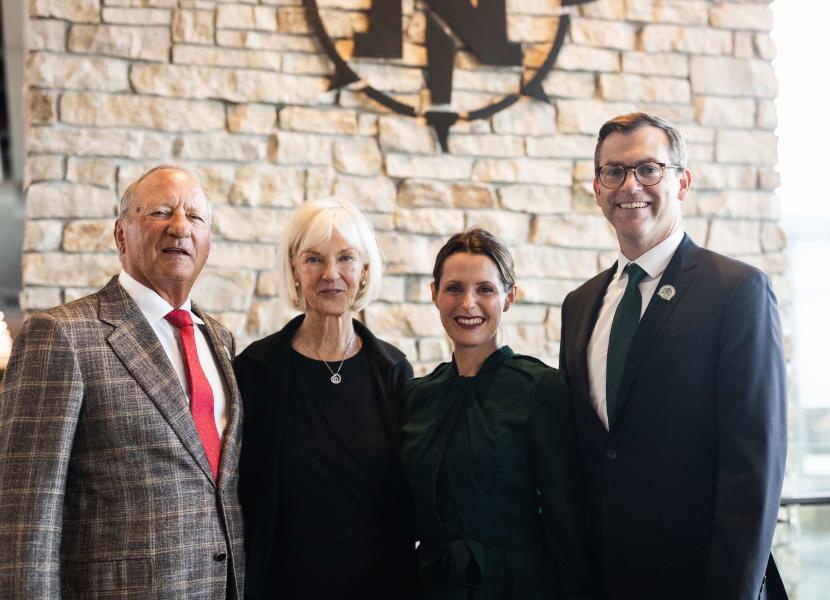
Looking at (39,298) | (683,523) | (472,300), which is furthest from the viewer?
(39,298)

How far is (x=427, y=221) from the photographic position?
3252mm

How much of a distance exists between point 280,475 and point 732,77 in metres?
2.52

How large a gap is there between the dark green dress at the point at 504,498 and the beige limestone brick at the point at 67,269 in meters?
1.58

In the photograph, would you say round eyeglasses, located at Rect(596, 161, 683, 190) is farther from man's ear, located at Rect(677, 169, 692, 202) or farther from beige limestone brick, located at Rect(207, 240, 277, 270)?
beige limestone brick, located at Rect(207, 240, 277, 270)

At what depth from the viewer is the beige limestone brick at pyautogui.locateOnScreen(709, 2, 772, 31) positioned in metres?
3.50

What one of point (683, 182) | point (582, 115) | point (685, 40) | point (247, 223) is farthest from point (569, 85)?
point (683, 182)

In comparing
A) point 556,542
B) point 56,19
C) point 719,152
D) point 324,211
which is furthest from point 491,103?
point 556,542

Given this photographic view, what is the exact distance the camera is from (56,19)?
3.06 metres

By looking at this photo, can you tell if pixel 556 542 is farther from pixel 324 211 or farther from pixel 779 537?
pixel 779 537

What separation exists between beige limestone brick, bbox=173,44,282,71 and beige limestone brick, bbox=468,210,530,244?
3.00 ft

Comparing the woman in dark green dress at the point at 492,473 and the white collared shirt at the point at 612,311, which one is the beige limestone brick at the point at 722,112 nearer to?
the white collared shirt at the point at 612,311

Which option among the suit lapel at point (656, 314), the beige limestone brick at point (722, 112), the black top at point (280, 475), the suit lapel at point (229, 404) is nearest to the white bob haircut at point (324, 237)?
the black top at point (280, 475)

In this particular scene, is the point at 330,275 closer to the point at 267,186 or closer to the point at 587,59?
the point at 267,186

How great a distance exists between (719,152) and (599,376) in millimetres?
1845
